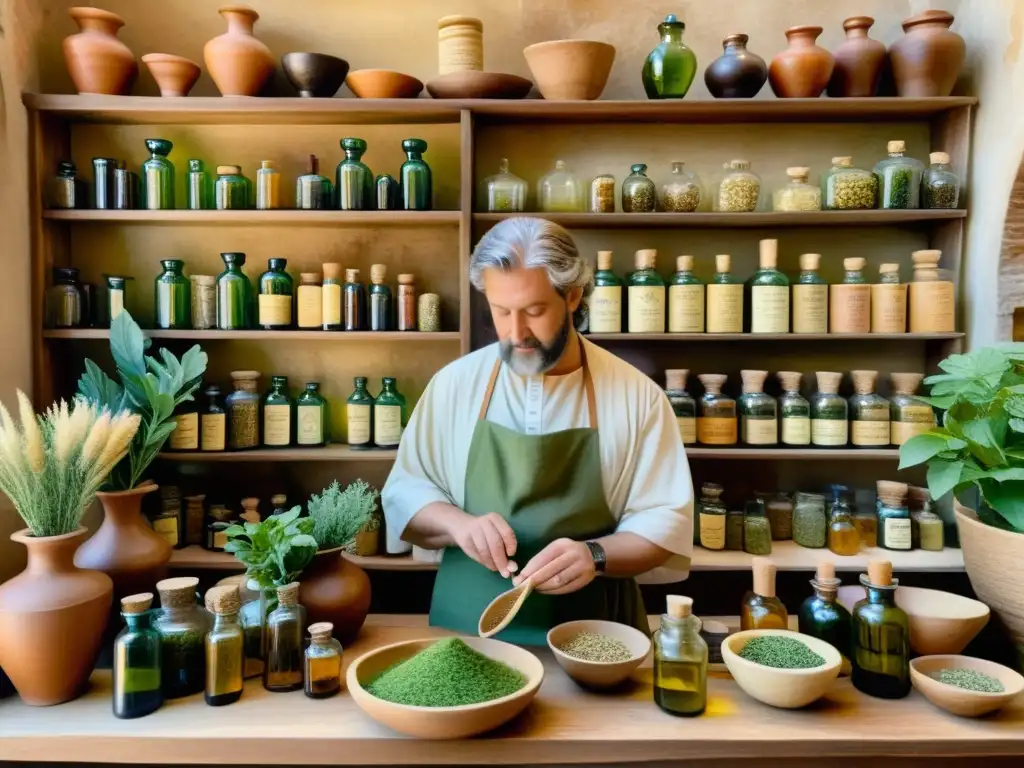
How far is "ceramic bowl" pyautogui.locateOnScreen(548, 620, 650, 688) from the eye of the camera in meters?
1.15

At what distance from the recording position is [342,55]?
256 centimetres

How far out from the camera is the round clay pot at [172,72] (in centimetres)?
226

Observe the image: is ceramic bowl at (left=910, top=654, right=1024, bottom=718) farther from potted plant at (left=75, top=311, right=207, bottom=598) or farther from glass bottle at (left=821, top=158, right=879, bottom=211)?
glass bottle at (left=821, top=158, right=879, bottom=211)

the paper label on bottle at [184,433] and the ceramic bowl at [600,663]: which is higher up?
the paper label on bottle at [184,433]

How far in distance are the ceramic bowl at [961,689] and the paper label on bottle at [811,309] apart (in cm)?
132

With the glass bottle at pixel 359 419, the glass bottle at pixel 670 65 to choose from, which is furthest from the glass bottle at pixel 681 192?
the glass bottle at pixel 359 419

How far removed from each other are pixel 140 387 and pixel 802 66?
2160 mm

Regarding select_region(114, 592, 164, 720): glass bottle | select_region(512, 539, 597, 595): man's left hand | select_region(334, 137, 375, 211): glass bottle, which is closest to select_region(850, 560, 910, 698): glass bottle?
select_region(512, 539, 597, 595): man's left hand

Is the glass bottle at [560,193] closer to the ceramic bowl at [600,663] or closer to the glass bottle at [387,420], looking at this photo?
the glass bottle at [387,420]

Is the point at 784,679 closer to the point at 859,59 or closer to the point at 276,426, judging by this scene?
the point at 276,426

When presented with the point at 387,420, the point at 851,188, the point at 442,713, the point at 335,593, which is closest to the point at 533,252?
the point at 335,593

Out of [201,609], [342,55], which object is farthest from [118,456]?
[342,55]

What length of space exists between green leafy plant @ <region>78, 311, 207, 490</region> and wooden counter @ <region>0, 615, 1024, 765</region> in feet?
2.72

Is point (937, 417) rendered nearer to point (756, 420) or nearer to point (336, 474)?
point (756, 420)
